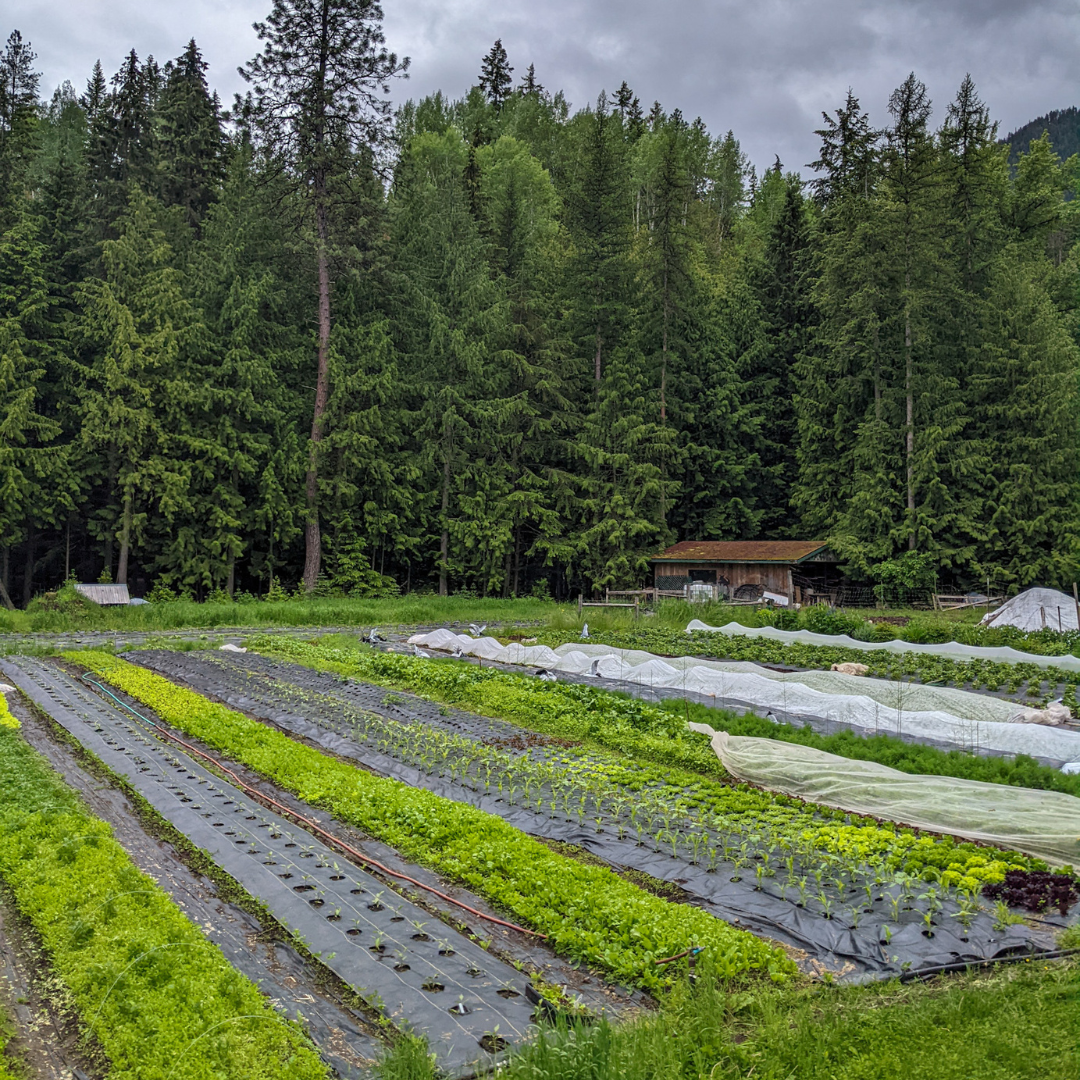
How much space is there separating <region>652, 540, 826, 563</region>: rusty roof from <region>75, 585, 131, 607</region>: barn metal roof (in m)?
19.3

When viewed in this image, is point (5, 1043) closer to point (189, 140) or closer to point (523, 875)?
point (523, 875)

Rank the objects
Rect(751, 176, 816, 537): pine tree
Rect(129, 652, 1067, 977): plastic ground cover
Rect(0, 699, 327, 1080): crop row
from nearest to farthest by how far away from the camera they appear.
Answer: Rect(0, 699, 327, 1080): crop row → Rect(129, 652, 1067, 977): plastic ground cover → Rect(751, 176, 816, 537): pine tree

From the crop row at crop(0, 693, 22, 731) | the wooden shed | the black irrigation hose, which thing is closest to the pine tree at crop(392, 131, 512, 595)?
the wooden shed

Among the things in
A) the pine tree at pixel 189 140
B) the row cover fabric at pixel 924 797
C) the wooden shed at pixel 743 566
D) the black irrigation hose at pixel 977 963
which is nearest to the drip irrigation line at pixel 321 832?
the black irrigation hose at pixel 977 963

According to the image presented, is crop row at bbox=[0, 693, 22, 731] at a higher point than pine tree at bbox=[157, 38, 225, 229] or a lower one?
lower

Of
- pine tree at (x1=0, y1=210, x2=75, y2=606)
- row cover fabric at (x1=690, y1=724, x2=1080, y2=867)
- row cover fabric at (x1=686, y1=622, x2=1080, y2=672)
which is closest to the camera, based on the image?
row cover fabric at (x1=690, y1=724, x2=1080, y2=867)

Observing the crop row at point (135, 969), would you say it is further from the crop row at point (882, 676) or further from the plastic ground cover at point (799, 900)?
the crop row at point (882, 676)

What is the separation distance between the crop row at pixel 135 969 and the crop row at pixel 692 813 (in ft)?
11.8

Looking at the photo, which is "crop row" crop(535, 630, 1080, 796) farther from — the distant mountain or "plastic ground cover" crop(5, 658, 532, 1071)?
→ the distant mountain

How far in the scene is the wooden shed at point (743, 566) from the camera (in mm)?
30422

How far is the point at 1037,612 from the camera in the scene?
78.1 ft

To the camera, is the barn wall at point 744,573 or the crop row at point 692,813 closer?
the crop row at point 692,813

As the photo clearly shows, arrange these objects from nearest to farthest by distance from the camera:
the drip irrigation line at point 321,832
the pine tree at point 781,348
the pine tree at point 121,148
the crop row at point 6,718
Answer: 1. the drip irrigation line at point 321,832
2. the crop row at point 6,718
3. the pine tree at point 121,148
4. the pine tree at point 781,348

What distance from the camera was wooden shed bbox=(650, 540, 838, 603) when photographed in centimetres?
3042
